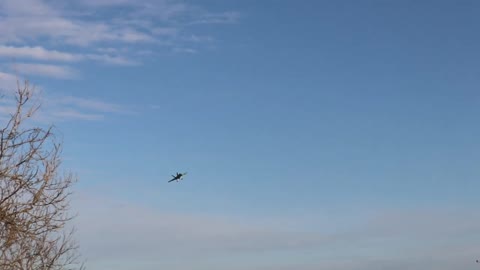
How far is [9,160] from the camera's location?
17562mm

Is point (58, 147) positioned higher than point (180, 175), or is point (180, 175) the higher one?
point (180, 175)

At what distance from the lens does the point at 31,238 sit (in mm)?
17594

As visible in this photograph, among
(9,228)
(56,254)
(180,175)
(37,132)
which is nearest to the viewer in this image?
(9,228)

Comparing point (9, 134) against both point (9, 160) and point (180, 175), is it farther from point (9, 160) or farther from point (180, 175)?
point (180, 175)

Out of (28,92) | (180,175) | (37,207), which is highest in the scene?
(180,175)

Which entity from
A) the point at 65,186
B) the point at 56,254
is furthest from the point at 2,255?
the point at 56,254

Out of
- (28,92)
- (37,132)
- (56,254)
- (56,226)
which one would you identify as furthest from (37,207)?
(56,254)

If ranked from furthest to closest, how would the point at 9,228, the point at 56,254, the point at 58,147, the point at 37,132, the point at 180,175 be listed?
1. the point at 180,175
2. the point at 56,254
3. the point at 58,147
4. the point at 37,132
5. the point at 9,228

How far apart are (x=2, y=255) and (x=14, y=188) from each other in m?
1.86

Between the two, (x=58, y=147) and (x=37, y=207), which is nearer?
(x=37, y=207)

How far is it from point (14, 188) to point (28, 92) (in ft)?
8.84

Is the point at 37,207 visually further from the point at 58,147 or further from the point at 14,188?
the point at 58,147

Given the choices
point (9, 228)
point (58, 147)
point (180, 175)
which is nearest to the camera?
point (9, 228)

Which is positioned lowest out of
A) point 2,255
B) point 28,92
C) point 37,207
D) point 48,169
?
point 2,255
